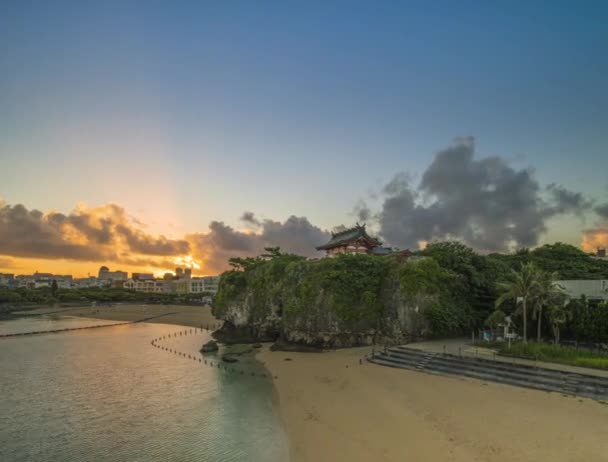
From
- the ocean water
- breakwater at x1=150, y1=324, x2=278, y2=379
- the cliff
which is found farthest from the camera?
the cliff

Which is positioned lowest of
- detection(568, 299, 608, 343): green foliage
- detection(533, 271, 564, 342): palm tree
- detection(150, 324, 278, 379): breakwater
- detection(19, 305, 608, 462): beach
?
detection(150, 324, 278, 379): breakwater

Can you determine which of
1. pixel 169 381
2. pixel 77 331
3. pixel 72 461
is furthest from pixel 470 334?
pixel 77 331

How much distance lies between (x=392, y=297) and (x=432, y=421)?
69.0 feet

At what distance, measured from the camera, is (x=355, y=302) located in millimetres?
40188

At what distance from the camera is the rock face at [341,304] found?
3728 cm

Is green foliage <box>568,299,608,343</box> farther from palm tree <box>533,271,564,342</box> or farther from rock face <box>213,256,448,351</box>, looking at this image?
rock face <box>213,256,448,351</box>

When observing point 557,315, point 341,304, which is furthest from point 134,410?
point 557,315

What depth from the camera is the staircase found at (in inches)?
796

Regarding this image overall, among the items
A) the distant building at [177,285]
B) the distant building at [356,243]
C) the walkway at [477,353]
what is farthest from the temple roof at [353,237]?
the distant building at [177,285]

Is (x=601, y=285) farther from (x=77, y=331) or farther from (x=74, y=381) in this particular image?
(x=77, y=331)

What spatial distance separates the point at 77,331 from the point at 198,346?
27.9 meters

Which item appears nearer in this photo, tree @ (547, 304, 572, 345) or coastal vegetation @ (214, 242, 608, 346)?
tree @ (547, 304, 572, 345)

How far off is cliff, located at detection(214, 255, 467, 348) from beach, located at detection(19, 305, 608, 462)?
1127 centimetres

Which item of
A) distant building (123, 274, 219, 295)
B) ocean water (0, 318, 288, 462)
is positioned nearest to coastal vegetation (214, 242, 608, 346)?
ocean water (0, 318, 288, 462)
